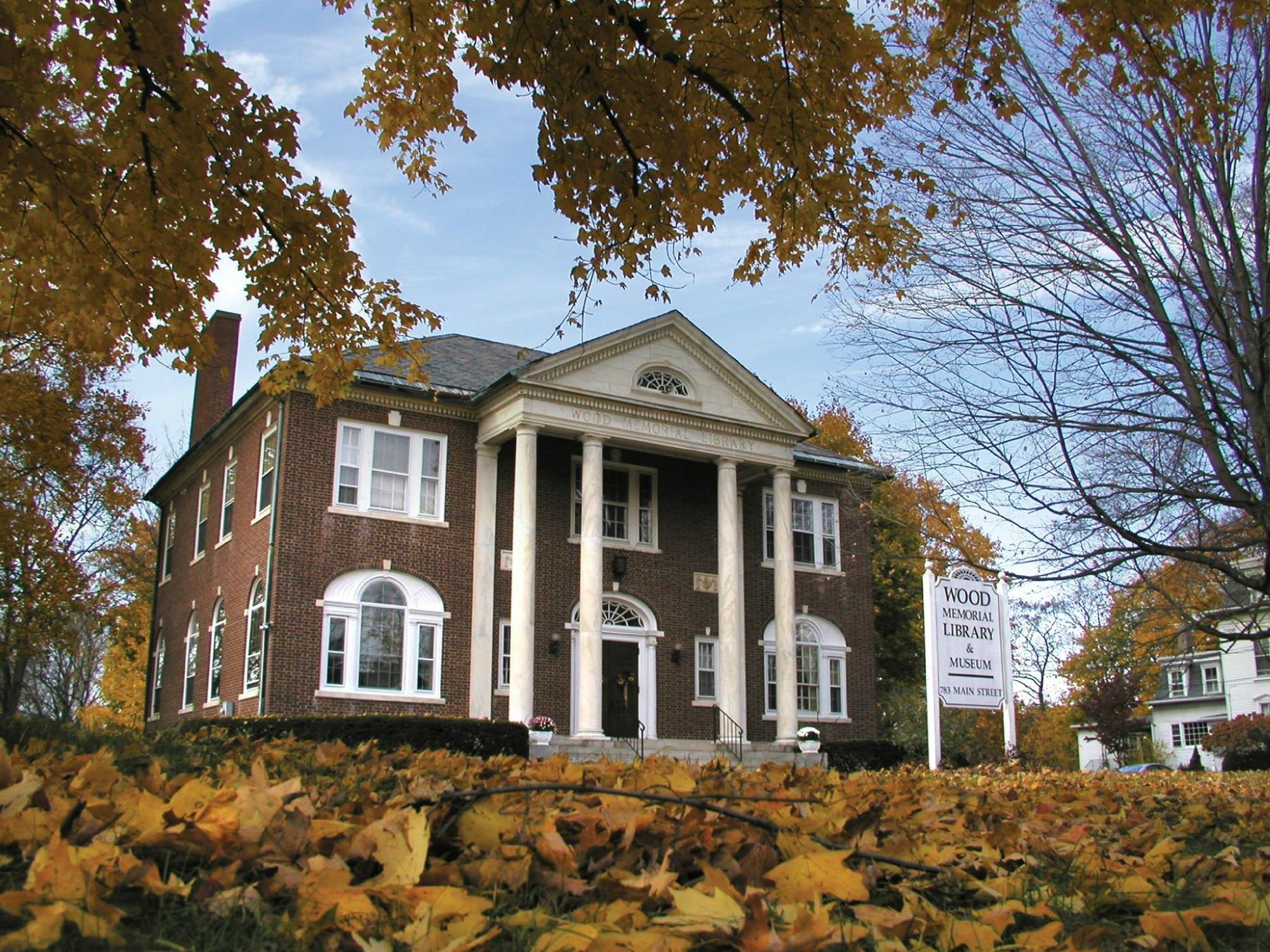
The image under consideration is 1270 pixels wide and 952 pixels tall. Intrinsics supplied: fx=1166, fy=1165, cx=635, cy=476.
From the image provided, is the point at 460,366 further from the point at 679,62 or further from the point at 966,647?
the point at 679,62

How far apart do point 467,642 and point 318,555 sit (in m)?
3.42

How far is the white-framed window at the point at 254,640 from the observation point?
22.3 metres

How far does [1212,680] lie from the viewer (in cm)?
5647

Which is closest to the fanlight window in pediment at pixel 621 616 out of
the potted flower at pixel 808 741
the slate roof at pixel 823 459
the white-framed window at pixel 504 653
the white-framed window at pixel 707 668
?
the white-framed window at pixel 707 668

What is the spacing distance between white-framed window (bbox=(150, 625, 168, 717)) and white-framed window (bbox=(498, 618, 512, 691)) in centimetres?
1041

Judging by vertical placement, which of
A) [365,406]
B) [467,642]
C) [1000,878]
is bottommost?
[1000,878]

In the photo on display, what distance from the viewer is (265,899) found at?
6.99 feet

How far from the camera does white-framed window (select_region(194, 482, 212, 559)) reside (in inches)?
1077

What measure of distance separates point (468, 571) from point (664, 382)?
19.2ft

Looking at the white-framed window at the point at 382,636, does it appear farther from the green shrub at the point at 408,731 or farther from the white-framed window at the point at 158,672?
the white-framed window at the point at 158,672

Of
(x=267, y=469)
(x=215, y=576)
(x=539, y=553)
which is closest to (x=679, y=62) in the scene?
(x=539, y=553)

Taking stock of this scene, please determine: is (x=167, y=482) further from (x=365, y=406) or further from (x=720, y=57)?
(x=720, y=57)

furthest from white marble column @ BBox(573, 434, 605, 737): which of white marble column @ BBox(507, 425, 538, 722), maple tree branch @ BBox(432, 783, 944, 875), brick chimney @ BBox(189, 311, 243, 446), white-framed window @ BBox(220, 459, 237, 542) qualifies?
maple tree branch @ BBox(432, 783, 944, 875)

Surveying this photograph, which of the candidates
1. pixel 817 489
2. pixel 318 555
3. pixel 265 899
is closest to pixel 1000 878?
pixel 265 899
